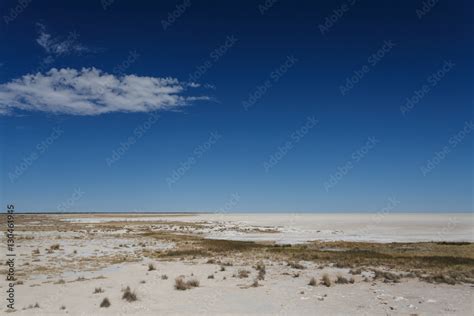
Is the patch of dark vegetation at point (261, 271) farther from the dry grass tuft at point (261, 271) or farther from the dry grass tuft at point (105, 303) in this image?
the dry grass tuft at point (105, 303)

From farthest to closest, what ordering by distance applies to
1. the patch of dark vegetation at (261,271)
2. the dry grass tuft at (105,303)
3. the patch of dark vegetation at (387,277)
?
the patch of dark vegetation at (261,271)
the patch of dark vegetation at (387,277)
the dry grass tuft at (105,303)

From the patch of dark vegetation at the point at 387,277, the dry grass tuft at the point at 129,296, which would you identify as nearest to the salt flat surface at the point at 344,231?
the patch of dark vegetation at the point at 387,277

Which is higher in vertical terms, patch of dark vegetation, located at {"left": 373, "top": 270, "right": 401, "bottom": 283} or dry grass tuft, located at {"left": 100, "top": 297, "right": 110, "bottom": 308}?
dry grass tuft, located at {"left": 100, "top": 297, "right": 110, "bottom": 308}

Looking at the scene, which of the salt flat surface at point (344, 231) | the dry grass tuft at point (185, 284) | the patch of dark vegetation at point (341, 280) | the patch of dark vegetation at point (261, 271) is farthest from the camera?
the salt flat surface at point (344, 231)

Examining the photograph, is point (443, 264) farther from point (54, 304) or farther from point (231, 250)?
point (54, 304)

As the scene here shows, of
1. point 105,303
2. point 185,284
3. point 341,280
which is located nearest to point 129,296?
point 105,303

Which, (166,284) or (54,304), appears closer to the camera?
(54,304)

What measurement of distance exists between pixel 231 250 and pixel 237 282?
1517 centimetres

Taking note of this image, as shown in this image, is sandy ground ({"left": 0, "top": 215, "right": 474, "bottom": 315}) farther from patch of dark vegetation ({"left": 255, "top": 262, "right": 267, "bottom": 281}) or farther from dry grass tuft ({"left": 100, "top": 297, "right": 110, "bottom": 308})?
patch of dark vegetation ({"left": 255, "top": 262, "right": 267, "bottom": 281})

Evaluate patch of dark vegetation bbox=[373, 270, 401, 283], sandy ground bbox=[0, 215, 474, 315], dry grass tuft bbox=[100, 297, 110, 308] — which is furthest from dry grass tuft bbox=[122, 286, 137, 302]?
patch of dark vegetation bbox=[373, 270, 401, 283]

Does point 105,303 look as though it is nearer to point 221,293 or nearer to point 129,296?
point 129,296

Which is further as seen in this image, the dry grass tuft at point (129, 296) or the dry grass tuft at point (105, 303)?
the dry grass tuft at point (129, 296)

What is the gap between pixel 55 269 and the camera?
76.6 ft

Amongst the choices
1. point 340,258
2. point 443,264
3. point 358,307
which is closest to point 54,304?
point 358,307
